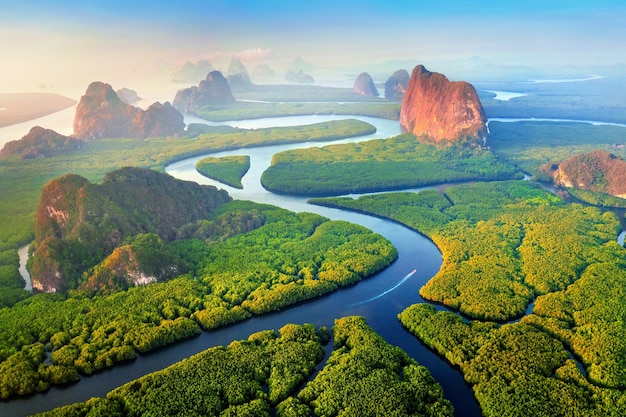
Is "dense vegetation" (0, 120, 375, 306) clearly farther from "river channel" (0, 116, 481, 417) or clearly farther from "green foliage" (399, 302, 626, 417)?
"green foliage" (399, 302, 626, 417)

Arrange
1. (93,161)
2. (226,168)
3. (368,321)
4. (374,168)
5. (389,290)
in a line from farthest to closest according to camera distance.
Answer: (93,161), (226,168), (374,168), (389,290), (368,321)

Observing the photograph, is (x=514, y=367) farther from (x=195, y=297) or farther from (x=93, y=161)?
(x=93, y=161)

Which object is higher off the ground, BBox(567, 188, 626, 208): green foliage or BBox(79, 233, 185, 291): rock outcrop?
BBox(79, 233, 185, 291): rock outcrop

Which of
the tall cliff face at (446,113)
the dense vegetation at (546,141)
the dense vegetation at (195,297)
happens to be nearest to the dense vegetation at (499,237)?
the dense vegetation at (195,297)

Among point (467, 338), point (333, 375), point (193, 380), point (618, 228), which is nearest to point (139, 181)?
point (193, 380)

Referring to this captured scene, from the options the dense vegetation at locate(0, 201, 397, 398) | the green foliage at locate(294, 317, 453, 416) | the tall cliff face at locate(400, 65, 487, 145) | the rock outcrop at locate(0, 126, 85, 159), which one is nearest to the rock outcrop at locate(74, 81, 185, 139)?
the rock outcrop at locate(0, 126, 85, 159)

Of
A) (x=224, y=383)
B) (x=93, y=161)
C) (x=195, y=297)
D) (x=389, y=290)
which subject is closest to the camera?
(x=224, y=383)

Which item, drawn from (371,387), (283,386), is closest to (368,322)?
(371,387)
